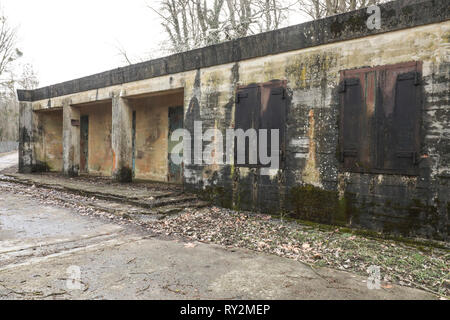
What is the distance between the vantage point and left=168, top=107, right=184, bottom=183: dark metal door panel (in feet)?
34.1

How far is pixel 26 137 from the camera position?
44.4 feet

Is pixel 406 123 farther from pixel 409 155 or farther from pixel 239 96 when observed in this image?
pixel 239 96

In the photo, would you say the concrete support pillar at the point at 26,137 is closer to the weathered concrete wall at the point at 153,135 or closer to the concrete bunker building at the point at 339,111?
the weathered concrete wall at the point at 153,135

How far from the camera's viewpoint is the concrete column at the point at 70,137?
39.4 feet

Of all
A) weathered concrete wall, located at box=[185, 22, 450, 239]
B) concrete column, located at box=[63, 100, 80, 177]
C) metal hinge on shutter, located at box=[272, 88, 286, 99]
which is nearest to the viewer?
weathered concrete wall, located at box=[185, 22, 450, 239]

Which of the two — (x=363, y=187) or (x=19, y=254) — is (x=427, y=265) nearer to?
(x=363, y=187)

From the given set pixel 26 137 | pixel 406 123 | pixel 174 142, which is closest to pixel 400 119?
pixel 406 123

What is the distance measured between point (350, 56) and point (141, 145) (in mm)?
8453

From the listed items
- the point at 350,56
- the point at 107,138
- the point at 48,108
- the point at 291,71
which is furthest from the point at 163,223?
the point at 48,108

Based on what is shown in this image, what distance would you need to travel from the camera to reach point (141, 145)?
1157cm

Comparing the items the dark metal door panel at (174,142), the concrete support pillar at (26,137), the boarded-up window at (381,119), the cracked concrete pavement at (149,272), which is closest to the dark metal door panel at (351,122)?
the boarded-up window at (381,119)

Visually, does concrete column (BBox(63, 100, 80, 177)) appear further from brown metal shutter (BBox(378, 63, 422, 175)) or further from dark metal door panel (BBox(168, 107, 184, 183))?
brown metal shutter (BBox(378, 63, 422, 175))

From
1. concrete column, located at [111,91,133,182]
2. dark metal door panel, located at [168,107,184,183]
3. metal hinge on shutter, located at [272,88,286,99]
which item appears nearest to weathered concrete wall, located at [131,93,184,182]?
dark metal door panel, located at [168,107,184,183]

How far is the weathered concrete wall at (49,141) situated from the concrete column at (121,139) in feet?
20.0
